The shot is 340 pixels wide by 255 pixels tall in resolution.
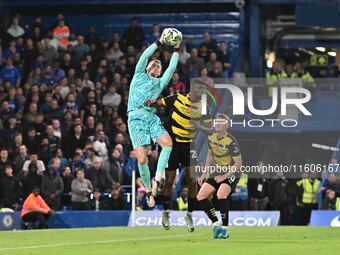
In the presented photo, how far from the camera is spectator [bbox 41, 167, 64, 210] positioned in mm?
31000

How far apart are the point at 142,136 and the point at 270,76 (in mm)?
16296

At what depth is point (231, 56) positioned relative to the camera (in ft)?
133

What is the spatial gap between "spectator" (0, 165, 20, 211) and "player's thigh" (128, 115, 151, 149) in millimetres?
11385

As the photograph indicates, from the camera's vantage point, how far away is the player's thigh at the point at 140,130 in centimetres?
2039

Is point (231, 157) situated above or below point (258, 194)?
above

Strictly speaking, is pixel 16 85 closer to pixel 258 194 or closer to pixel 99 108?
pixel 99 108

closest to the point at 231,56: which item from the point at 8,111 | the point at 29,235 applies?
the point at 8,111

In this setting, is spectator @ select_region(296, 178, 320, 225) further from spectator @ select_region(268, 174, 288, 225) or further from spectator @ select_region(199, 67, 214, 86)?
spectator @ select_region(199, 67, 214, 86)

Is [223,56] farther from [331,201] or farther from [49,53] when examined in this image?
[331,201]

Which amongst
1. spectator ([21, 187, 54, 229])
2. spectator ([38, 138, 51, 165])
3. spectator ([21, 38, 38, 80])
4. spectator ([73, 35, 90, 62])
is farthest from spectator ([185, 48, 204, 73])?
spectator ([21, 187, 54, 229])

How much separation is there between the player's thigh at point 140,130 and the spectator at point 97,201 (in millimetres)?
10840

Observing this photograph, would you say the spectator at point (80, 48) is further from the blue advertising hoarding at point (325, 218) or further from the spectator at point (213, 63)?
the blue advertising hoarding at point (325, 218)

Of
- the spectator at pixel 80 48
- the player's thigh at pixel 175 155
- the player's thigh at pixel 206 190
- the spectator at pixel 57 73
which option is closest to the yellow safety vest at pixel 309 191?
the spectator at pixel 57 73

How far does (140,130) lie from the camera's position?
20.4m
